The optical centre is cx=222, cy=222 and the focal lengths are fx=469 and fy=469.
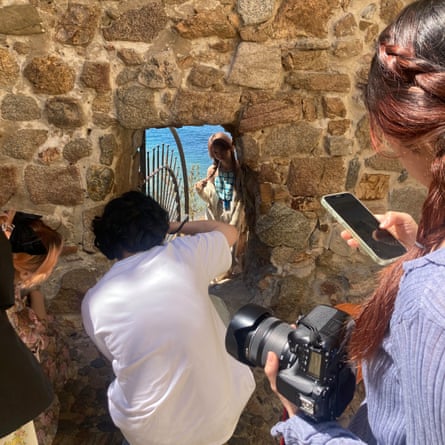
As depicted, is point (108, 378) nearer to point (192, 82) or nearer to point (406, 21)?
point (192, 82)

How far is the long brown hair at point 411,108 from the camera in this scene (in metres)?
0.64

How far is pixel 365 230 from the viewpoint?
1.06m

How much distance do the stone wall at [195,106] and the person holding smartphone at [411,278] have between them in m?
1.20

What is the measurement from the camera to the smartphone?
3.24 ft

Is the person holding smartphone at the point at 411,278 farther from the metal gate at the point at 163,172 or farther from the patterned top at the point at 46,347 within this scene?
the metal gate at the point at 163,172

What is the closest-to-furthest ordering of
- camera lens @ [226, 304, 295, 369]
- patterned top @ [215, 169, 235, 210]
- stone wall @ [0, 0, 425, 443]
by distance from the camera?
camera lens @ [226, 304, 295, 369] < stone wall @ [0, 0, 425, 443] < patterned top @ [215, 169, 235, 210]

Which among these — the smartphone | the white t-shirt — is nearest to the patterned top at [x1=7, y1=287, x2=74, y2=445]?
the white t-shirt

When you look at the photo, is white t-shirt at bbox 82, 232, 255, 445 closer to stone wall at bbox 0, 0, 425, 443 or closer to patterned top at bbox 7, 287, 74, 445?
patterned top at bbox 7, 287, 74, 445

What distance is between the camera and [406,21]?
0.69 metres

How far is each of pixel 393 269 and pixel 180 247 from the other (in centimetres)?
80

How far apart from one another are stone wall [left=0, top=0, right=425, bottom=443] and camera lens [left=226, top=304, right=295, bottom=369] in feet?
3.51

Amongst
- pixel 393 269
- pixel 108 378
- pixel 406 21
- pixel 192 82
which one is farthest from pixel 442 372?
pixel 108 378

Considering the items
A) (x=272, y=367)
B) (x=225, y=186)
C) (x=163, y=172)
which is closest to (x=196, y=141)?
(x=163, y=172)

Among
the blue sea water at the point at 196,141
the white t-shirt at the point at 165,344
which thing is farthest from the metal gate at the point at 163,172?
the white t-shirt at the point at 165,344
